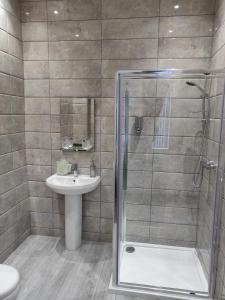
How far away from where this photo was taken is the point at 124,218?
7.73 ft

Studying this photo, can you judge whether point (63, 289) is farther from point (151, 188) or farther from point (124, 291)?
point (151, 188)

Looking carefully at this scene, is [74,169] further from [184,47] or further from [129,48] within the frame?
[184,47]

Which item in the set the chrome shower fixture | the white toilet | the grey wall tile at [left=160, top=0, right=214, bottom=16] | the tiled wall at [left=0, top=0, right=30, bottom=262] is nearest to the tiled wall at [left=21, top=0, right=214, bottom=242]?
the grey wall tile at [left=160, top=0, right=214, bottom=16]

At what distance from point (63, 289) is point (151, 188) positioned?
128 cm

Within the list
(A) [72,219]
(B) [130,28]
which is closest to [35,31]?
(B) [130,28]

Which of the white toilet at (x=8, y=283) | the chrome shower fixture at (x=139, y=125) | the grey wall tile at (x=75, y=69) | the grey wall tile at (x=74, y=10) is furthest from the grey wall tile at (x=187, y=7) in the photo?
the white toilet at (x=8, y=283)

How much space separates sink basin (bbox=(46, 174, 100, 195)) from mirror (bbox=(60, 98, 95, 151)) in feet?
1.12

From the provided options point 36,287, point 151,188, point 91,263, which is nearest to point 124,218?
point 151,188

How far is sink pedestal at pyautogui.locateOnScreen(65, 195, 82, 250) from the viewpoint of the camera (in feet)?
8.27

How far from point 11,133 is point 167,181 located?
178 centimetres

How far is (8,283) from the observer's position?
59.2 inches

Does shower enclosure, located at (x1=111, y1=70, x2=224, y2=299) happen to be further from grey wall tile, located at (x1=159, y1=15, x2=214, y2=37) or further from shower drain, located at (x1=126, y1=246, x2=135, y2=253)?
grey wall tile, located at (x1=159, y1=15, x2=214, y2=37)

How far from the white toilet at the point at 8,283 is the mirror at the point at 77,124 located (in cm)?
140

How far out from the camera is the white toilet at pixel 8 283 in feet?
4.75
